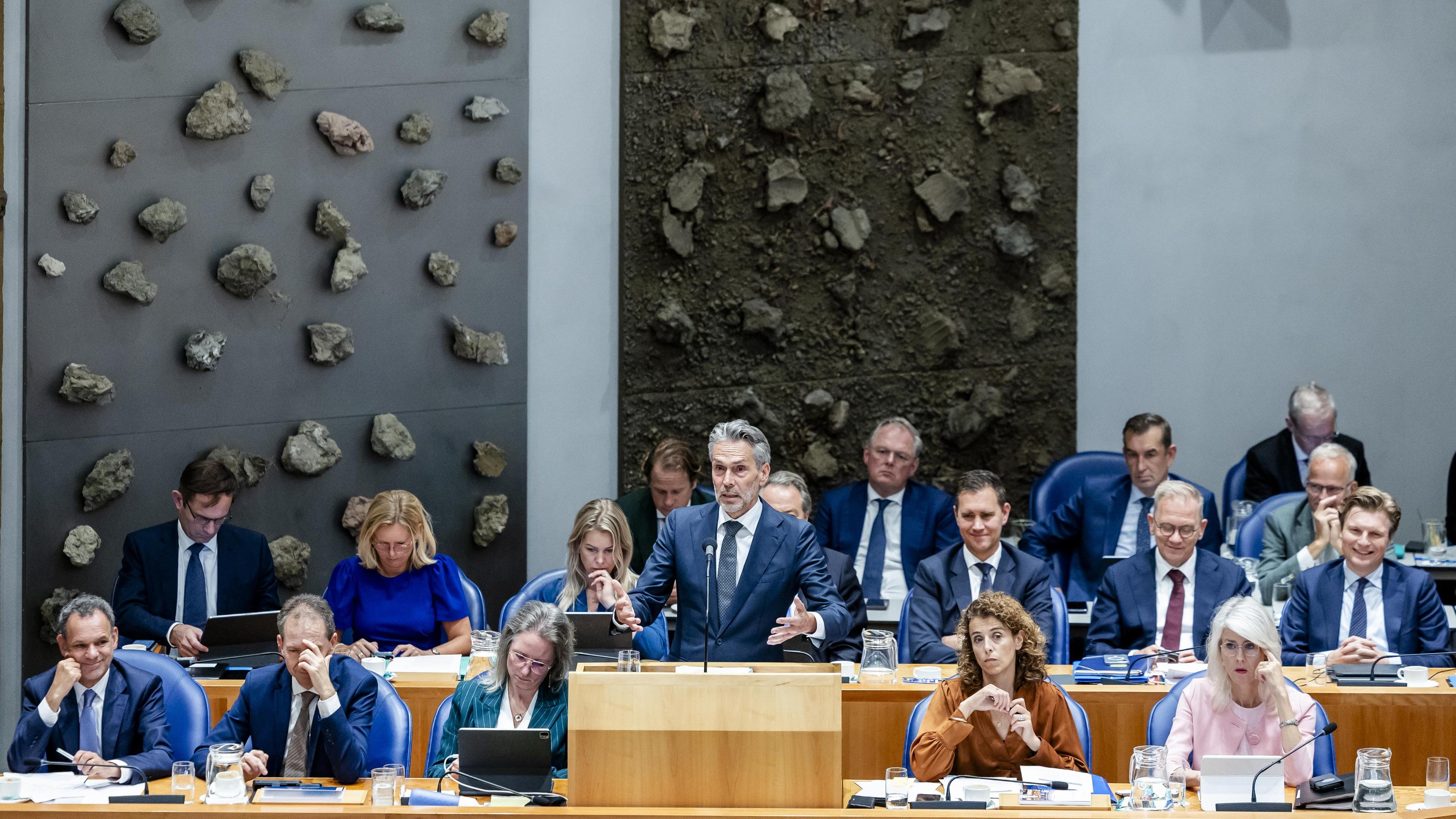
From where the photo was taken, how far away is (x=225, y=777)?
10.8 feet

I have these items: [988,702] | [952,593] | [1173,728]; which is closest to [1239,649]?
[1173,728]

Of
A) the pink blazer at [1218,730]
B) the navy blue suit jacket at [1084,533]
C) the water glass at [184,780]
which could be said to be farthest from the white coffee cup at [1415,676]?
the water glass at [184,780]

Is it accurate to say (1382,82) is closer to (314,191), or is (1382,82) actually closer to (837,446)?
(837,446)

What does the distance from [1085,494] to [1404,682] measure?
182 cm

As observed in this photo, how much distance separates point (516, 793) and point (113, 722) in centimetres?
123

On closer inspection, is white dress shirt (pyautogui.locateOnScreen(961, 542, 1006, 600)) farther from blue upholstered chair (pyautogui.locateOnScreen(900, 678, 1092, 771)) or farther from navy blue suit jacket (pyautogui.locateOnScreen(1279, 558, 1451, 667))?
blue upholstered chair (pyautogui.locateOnScreen(900, 678, 1092, 771))

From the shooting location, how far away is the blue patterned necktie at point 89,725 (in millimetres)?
3816

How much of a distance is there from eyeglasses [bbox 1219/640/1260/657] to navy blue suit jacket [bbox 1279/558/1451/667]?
46.3 inches

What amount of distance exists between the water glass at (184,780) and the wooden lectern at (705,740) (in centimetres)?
91

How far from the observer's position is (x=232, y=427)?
5.97m

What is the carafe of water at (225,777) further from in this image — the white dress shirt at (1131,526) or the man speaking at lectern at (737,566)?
the white dress shirt at (1131,526)

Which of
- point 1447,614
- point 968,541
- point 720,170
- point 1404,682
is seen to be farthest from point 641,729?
point 720,170

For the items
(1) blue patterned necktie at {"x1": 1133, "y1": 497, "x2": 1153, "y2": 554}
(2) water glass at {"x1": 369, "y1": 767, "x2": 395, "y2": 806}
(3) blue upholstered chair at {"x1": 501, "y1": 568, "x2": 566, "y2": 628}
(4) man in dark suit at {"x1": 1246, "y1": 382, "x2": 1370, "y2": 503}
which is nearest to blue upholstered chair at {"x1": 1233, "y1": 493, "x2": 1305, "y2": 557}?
(1) blue patterned necktie at {"x1": 1133, "y1": 497, "x2": 1153, "y2": 554}

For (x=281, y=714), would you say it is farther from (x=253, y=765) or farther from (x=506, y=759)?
(x=506, y=759)
